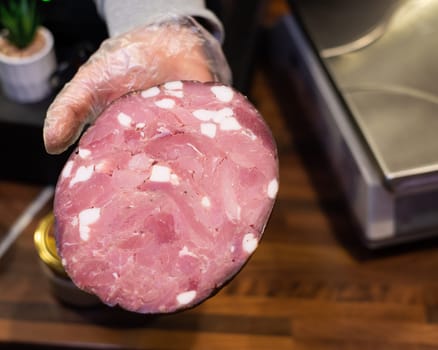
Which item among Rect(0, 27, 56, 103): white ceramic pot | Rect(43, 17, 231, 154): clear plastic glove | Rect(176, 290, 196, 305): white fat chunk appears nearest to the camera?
Rect(176, 290, 196, 305): white fat chunk

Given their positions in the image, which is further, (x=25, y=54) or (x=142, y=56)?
(x=25, y=54)

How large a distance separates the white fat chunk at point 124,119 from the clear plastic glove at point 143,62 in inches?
2.5

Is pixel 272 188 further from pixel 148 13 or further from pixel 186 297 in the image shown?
pixel 148 13

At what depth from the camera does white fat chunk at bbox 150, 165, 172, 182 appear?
55 cm

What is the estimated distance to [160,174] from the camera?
0.55 metres

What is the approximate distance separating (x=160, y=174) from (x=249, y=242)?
0.09 meters

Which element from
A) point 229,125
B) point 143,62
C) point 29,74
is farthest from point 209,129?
point 29,74

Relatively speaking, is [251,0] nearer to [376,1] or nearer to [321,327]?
[376,1]

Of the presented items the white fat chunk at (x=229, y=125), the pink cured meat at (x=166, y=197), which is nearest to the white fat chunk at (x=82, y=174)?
the pink cured meat at (x=166, y=197)

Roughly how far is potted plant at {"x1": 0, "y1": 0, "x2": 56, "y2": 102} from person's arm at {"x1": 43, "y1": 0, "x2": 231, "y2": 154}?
160 millimetres

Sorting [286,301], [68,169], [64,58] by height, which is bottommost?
[286,301]

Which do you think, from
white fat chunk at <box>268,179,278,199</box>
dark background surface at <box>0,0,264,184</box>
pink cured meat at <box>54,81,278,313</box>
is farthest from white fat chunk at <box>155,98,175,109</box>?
dark background surface at <box>0,0,264,184</box>

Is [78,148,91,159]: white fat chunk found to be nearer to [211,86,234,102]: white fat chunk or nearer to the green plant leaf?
[211,86,234,102]: white fat chunk

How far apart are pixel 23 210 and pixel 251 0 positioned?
1.30 ft
